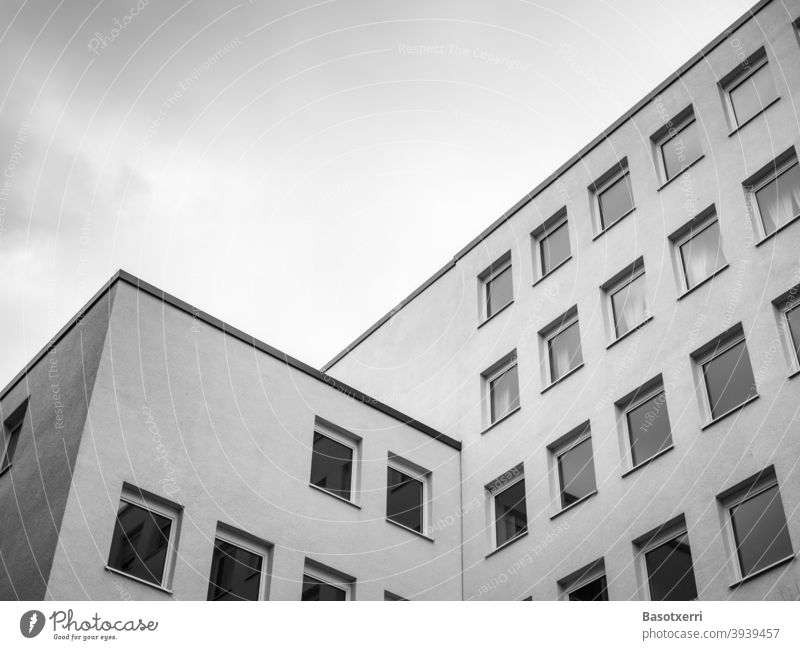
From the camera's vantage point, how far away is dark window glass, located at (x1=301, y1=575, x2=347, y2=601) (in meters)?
26.6

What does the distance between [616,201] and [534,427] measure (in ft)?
25.1

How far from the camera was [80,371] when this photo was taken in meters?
25.5

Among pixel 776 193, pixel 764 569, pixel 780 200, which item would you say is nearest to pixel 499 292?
pixel 776 193

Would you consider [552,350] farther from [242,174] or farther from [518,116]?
[242,174]

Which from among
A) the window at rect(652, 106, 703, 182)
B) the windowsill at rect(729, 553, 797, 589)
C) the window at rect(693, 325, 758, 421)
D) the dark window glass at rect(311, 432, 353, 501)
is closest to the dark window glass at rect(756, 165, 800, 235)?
the window at rect(652, 106, 703, 182)

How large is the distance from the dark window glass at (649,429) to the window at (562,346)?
10.7ft

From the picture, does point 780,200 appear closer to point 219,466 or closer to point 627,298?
point 627,298

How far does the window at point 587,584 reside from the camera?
2657cm

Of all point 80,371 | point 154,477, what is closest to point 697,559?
point 154,477

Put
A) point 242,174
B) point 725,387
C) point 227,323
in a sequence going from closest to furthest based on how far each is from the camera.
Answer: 1. point 725,387
2. point 227,323
3. point 242,174

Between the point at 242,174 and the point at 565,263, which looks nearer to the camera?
the point at 242,174

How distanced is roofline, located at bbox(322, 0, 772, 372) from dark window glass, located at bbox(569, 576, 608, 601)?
1422cm

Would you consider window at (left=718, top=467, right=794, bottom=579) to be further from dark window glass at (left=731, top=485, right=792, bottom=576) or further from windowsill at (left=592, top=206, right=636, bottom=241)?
windowsill at (left=592, top=206, right=636, bottom=241)
